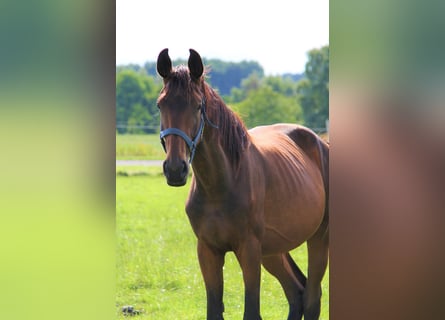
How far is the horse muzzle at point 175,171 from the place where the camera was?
2.68m

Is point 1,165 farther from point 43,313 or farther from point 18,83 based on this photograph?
A: point 43,313

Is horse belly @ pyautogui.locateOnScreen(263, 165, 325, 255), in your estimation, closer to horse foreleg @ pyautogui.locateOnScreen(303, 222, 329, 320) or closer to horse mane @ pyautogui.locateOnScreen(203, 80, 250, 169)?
horse foreleg @ pyautogui.locateOnScreen(303, 222, 329, 320)

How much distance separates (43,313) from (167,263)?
4525 mm

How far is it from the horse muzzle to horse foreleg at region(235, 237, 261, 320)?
580 millimetres

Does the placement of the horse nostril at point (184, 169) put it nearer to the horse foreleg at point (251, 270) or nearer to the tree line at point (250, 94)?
the horse foreleg at point (251, 270)

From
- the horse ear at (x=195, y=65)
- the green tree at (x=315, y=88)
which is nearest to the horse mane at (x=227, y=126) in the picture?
the horse ear at (x=195, y=65)

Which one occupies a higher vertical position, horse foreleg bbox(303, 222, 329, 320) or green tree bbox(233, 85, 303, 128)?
green tree bbox(233, 85, 303, 128)

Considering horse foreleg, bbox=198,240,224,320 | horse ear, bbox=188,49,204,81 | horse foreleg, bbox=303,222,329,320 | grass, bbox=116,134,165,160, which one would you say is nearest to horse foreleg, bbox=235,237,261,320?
horse foreleg, bbox=198,240,224,320

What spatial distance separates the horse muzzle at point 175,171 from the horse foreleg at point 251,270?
58cm

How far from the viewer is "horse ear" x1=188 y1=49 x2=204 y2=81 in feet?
9.31

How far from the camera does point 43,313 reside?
184 cm

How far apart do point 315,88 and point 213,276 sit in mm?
13040

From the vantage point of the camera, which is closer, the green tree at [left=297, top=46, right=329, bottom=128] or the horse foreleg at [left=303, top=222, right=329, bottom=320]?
the horse foreleg at [left=303, top=222, right=329, bottom=320]

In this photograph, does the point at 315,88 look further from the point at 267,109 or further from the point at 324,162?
the point at 324,162
